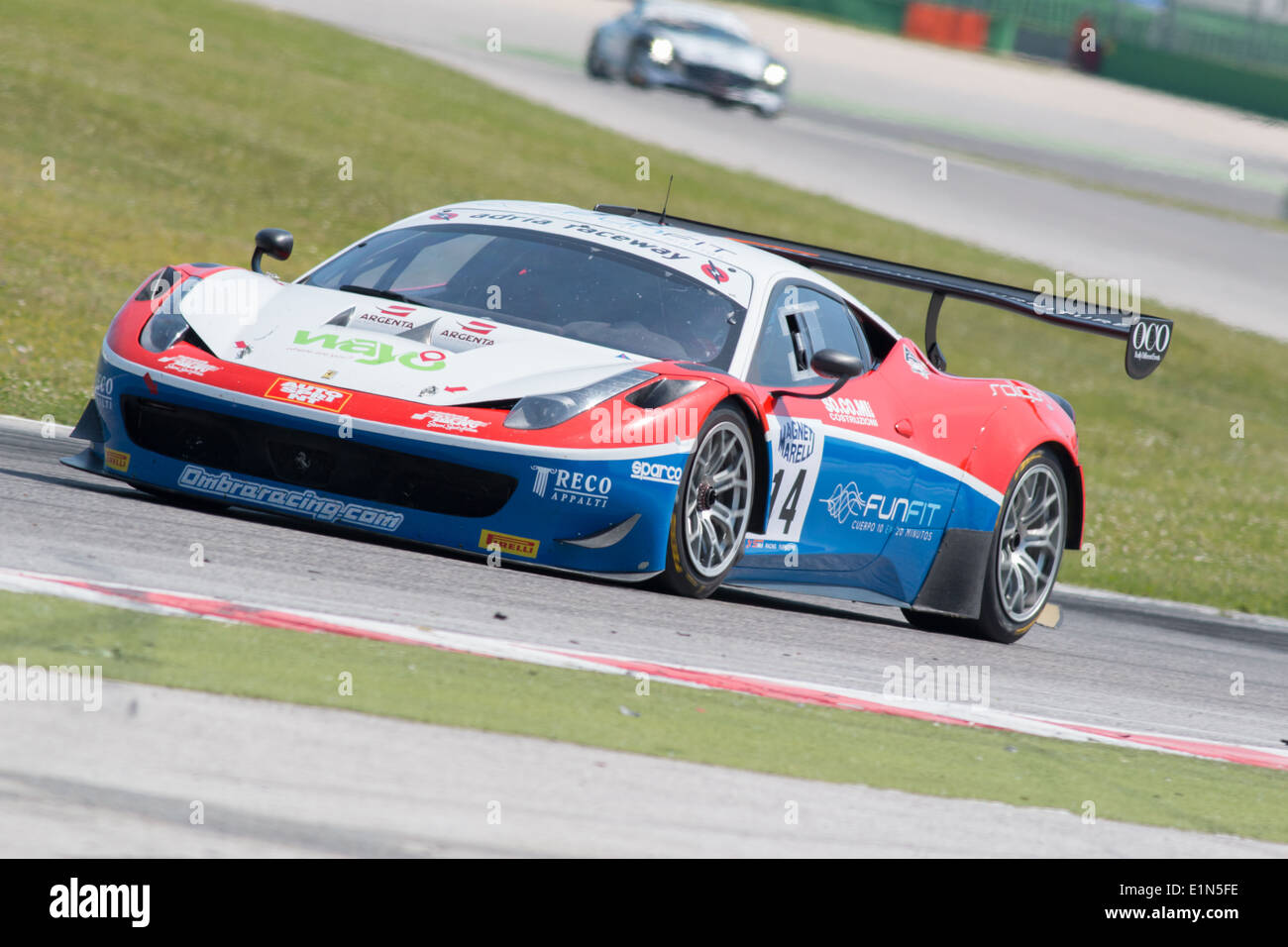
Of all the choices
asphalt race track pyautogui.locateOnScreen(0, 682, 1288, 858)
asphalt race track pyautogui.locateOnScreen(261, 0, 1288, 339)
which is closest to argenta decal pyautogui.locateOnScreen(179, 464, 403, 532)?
asphalt race track pyautogui.locateOnScreen(0, 682, 1288, 858)

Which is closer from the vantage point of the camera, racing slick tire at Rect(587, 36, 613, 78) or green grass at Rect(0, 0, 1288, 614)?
green grass at Rect(0, 0, 1288, 614)

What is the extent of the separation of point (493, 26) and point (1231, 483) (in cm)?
2710

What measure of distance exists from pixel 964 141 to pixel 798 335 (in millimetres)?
31076

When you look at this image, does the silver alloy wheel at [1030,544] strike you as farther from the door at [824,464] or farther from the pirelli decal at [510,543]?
the pirelli decal at [510,543]

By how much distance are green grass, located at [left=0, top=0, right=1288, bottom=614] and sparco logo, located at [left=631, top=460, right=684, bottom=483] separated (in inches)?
200

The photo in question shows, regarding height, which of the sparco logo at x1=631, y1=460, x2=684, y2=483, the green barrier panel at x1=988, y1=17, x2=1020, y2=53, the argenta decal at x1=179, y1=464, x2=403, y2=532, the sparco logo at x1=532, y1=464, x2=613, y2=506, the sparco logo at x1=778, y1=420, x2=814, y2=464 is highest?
the green barrier panel at x1=988, y1=17, x2=1020, y2=53

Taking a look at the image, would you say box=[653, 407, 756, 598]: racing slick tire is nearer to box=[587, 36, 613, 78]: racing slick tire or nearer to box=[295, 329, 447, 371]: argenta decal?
box=[295, 329, 447, 371]: argenta decal

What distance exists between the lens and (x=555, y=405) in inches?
253

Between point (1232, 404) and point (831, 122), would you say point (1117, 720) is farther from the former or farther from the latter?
point (831, 122)

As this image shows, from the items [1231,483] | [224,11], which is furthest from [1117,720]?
[224,11]

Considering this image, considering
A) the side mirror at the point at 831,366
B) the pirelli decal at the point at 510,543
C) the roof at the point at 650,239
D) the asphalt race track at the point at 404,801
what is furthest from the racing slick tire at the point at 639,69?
the asphalt race track at the point at 404,801

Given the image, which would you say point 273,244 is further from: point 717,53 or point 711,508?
point 717,53

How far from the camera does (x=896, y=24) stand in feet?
191

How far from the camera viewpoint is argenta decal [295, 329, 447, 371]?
6.61 meters
